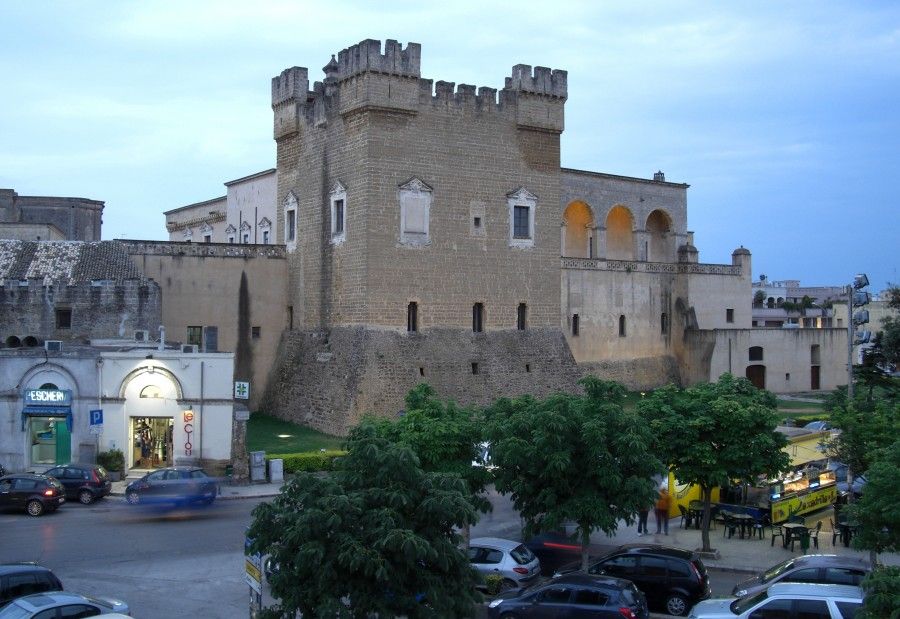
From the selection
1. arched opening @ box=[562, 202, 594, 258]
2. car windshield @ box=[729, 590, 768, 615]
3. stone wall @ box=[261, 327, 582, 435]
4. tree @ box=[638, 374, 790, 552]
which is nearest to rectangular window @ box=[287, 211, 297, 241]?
stone wall @ box=[261, 327, 582, 435]

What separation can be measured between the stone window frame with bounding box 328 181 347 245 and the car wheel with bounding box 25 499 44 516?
1387 centimetres

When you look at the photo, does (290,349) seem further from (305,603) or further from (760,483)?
(305,603)

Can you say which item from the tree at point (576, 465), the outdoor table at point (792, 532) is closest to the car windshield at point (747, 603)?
the tree at point (576, 465)

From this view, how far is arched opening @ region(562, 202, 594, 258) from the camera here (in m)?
50.3

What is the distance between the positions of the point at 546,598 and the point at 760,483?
39.3 feet

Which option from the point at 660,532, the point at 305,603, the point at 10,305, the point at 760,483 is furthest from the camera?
the point at 10,305

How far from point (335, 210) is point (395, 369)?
240 inches

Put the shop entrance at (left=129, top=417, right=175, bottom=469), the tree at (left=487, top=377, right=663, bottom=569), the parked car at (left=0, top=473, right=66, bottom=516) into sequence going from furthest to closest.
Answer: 1. the shop entrance at (left=129, top=417, right=175, bottom=469)
2. the parked car at (left=0, top=473, right=66, bottom=516)
3. the tree at (left=487, top=377, right=663, bottom=569)

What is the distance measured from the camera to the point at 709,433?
852 inches

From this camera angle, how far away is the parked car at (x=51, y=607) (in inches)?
563

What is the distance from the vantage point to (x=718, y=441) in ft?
70.8

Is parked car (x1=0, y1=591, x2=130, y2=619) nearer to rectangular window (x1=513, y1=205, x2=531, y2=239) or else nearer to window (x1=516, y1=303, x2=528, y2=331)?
window (x1=516, y1=303, x2=528, y2=331)

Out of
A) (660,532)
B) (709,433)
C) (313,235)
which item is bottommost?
(660,532)

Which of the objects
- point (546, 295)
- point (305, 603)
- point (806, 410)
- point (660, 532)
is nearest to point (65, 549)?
point (305, 603)
